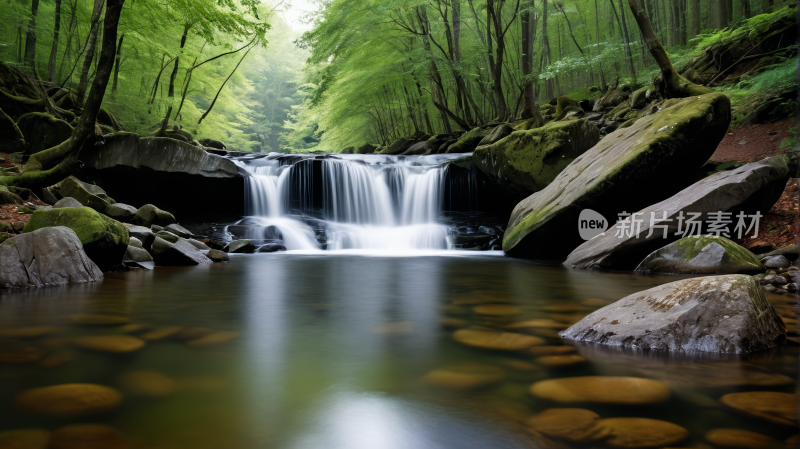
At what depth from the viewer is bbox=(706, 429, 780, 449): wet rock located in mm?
1388

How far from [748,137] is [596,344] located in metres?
10.3

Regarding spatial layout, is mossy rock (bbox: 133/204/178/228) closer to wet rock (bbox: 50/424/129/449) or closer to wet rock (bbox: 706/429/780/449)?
wet rock (bbox: 50/424/129/449)

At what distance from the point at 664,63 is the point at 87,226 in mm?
10006

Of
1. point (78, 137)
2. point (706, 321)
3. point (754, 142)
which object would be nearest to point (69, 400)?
point (706, 321)

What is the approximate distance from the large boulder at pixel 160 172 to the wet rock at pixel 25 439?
34.8 ft

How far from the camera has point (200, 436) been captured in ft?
4.77

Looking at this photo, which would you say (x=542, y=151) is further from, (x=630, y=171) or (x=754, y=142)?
(x=754, y=142)

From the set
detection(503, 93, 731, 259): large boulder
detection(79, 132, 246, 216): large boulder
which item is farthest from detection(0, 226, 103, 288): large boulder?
detection(79, 132, 246, 216): large boulder

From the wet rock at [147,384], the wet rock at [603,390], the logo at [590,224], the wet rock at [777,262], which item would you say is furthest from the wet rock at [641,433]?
the logo at [590,224]

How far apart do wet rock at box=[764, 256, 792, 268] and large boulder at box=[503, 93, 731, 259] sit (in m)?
1.89

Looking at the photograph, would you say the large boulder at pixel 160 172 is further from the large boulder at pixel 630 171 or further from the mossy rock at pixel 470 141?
the large boulder at pixel 630 171

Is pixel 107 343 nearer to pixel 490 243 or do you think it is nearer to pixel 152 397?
pixel 152 397

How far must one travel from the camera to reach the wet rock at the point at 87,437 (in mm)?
1381

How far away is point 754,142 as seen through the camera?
9.47m
